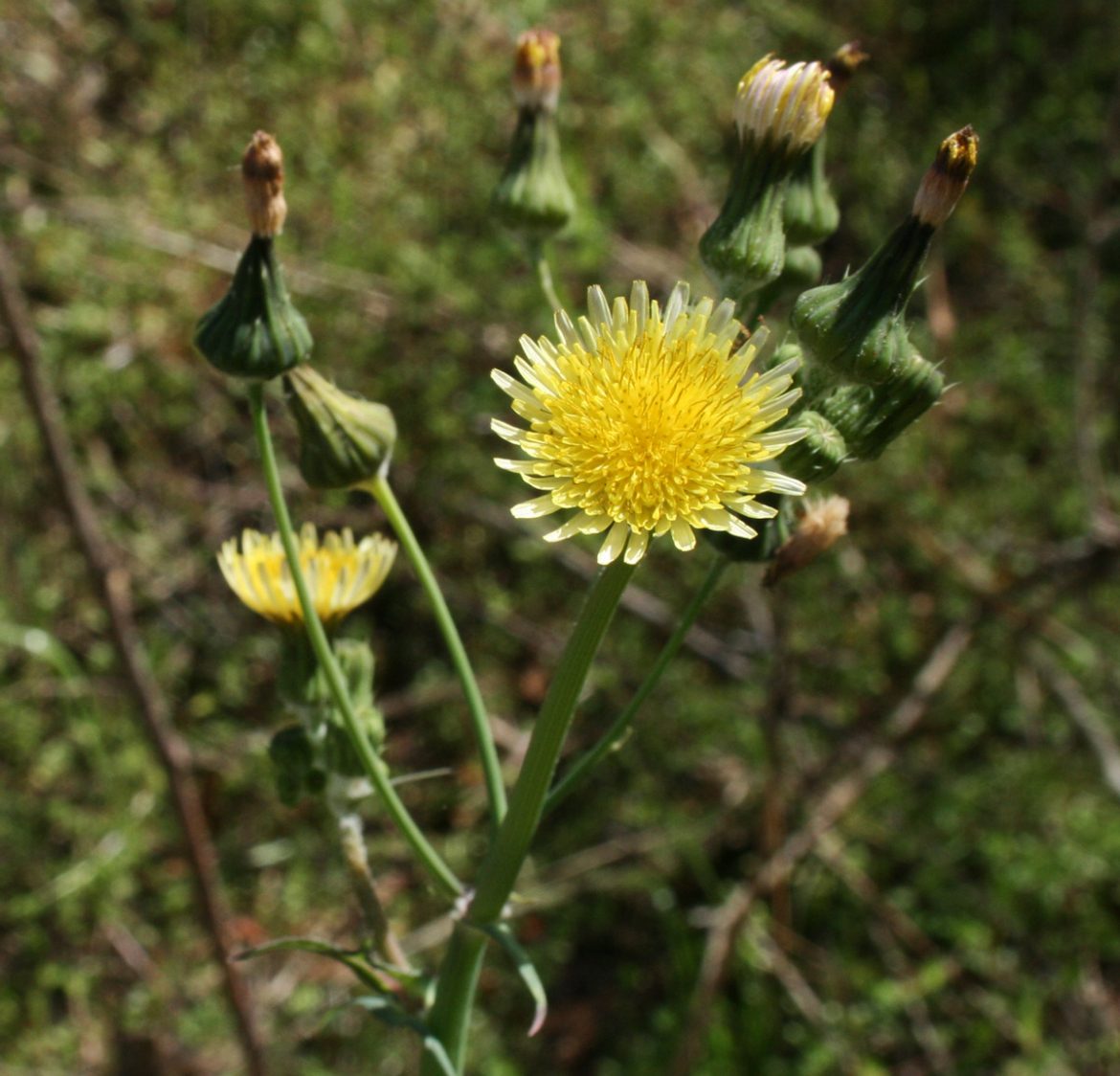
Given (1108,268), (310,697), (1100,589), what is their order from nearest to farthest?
(310,697)
(1100,589)
(1108,268)

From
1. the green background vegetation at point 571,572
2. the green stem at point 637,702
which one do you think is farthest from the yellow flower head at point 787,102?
the green background vegetation at point 571,572

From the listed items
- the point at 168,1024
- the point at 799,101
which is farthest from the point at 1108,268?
the point at 168,1024

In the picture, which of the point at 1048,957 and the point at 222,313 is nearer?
the point at 222,313

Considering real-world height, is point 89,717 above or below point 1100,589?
above

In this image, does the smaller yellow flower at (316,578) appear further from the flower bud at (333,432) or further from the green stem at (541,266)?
the green stem at (541,266)

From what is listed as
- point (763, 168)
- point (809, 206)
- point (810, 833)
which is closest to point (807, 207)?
point (809, 206)

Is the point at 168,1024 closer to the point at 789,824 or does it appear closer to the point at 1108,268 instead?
the point at 789,824

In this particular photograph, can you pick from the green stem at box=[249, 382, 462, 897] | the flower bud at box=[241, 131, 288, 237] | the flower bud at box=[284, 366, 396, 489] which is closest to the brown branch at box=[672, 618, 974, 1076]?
the green stem at box=[249, 382, 462, 897]

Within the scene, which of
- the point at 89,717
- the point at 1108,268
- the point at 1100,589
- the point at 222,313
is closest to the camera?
the point at 222,313
